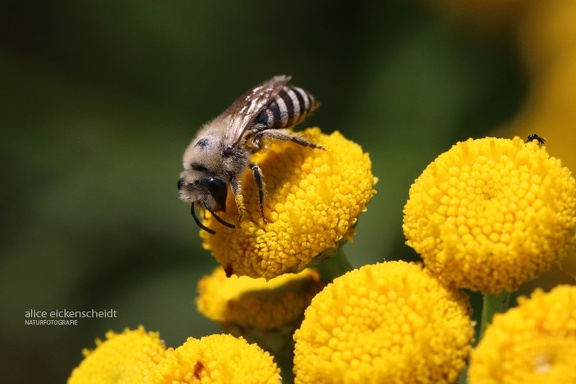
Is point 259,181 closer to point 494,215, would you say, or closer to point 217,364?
point 217,364

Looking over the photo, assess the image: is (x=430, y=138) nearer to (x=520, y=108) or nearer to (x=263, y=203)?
(x=520, y=108)

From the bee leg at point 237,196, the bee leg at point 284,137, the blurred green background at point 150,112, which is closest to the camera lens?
the bee leg at point 237,196

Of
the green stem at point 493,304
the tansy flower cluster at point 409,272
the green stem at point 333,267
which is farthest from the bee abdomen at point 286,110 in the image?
the green stem at point 493,304

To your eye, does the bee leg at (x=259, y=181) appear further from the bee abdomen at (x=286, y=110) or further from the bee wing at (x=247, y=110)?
the bee abdomen at (x=286, y=110)

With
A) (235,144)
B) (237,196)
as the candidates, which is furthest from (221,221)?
(235,144)

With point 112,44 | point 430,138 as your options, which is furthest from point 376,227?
point 112,44

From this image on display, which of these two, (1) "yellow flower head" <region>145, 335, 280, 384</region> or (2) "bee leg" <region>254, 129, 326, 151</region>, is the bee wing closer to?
(2) "bee leg" <region>254, 129, 326, 151</region>

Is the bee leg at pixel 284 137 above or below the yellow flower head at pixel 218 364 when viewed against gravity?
above
